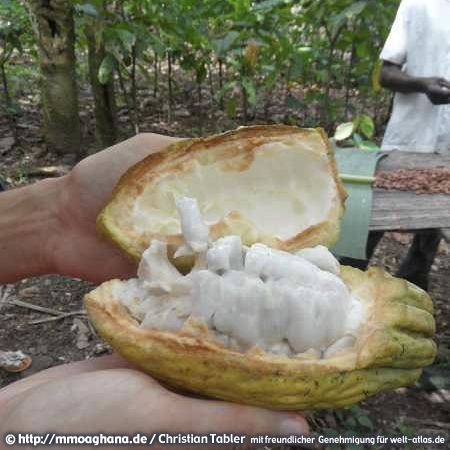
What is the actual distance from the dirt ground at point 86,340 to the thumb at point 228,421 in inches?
38.5

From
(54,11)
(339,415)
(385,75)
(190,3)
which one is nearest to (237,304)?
(339,415)

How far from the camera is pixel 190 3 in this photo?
3076 millimetres

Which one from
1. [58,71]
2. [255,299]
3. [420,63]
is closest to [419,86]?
[420,63]

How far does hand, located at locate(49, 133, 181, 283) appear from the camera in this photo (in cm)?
157

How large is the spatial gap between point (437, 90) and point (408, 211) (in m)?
0.71

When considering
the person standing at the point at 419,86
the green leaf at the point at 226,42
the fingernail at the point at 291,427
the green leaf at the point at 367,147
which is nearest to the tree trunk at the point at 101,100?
the green leaf at the point at 226,42

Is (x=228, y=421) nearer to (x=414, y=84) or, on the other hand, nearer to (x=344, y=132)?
(x=414, y=84)

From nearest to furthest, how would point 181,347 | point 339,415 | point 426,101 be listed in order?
point 181,347 < point 339,415 < point 426,101

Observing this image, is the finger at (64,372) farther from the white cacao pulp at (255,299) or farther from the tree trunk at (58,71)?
the tree trunk at (58,71)

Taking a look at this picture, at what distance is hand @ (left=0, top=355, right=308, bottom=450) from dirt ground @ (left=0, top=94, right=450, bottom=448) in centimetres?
103

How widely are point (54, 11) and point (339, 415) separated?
279 centimetres

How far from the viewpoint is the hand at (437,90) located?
2.41 meters

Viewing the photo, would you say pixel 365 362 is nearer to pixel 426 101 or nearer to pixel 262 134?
pixel 262 134

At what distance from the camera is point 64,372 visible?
109 cm
